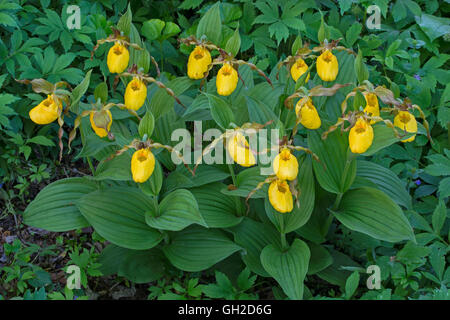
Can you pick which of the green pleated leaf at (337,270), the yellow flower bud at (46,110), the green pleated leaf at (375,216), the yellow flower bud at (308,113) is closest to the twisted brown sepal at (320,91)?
the yellow flower bud at (308,113)

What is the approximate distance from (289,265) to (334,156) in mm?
418

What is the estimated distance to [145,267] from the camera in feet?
6.22

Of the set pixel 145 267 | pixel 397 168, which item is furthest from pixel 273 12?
pixel 145 267

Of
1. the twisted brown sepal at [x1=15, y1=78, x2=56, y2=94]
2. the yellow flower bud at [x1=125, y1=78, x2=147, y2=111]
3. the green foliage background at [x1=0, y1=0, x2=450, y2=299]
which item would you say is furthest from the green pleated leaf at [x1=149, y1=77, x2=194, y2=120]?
→ the twisted brown sepal at [x1=15, y1=78, x2=56, y2=94]

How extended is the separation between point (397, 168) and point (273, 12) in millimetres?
1010

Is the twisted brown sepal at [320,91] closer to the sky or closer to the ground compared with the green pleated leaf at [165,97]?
closer to the sky

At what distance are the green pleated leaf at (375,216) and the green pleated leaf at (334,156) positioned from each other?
0.07 metres

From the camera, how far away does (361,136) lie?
151 centimetres

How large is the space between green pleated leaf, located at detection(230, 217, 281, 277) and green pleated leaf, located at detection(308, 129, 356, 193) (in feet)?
0.93

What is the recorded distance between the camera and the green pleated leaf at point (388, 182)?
1908mm

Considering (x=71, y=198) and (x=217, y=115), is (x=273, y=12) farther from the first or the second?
(x=71, y=198)

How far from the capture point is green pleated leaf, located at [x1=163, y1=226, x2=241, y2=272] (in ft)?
5.76

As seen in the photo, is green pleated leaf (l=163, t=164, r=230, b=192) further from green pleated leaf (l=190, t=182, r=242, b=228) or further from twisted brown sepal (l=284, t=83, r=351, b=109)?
twisted brown sepal (l=284, t=83, r=351, b=109)

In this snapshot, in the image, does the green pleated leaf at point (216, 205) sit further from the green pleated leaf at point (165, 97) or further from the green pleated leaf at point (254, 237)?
the green pleated leaf at point (165, 97)
